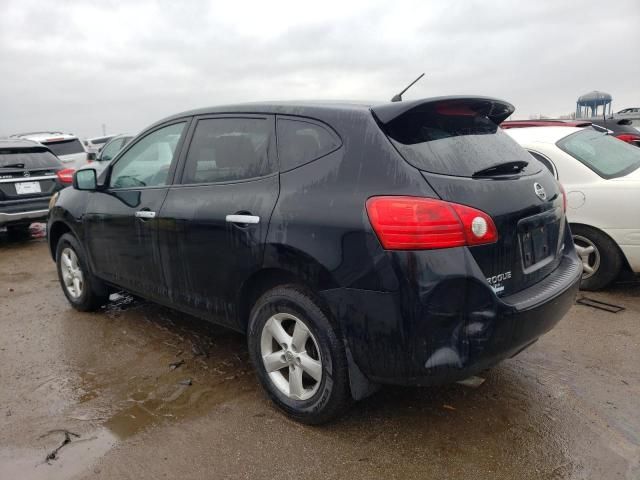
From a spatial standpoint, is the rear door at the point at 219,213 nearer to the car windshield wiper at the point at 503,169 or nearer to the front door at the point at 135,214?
the front door at the point at 135,214

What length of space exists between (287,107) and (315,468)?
187 centimetres

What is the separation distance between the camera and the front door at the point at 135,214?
11.8 feet

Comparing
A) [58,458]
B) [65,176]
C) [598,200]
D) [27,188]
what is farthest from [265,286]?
[65,176]

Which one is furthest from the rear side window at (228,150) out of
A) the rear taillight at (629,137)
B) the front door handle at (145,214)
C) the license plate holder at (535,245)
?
the rear taillight at (629,137)

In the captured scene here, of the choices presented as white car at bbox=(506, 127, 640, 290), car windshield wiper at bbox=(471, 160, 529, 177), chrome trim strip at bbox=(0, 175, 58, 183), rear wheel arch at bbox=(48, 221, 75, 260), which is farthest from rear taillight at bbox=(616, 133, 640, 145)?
chrome trim strip at bbox=(0, 175, 58, 183)

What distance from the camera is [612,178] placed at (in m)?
4.66

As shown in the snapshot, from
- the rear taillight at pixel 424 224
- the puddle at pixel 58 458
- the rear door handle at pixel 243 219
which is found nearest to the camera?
the rear taillight at pixel 424 224

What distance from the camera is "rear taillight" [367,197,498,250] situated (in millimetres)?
2279

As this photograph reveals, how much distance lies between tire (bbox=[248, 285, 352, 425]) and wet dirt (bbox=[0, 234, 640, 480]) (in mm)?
151

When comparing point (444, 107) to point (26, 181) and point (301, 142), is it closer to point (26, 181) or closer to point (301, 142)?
point (301, 142)

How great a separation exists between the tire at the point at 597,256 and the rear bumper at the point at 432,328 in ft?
8.53

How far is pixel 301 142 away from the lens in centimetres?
281

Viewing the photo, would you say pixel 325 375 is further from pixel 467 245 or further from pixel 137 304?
pixel 137 304

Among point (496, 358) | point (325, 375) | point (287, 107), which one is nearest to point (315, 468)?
point (325, 375)
